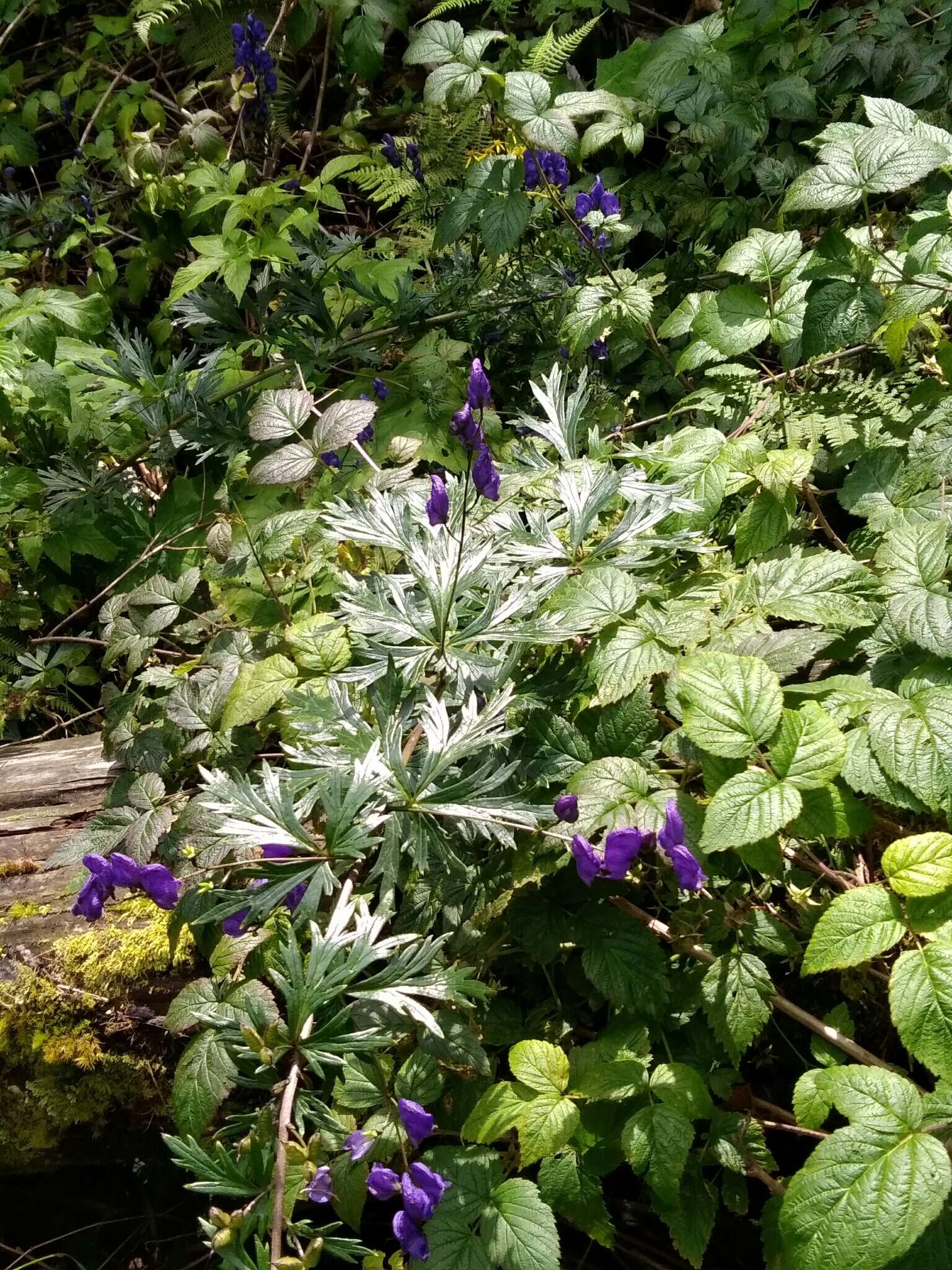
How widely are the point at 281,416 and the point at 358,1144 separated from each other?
4.58 ft

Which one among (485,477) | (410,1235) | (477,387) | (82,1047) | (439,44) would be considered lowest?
(82,1047)

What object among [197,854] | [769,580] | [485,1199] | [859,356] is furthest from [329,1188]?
[859,356]

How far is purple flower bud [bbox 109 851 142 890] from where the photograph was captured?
137 cm

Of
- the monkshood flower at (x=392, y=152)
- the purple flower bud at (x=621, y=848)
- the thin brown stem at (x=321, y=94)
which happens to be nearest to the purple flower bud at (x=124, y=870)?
the purple flower bud at (x=621, y=848)

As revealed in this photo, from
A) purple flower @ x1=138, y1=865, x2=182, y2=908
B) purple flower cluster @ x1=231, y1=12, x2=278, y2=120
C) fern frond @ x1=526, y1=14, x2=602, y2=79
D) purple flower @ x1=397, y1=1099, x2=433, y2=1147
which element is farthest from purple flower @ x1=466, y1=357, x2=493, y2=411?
purple flower cluster @ x1=231, y1=12, x2=278, y2=120

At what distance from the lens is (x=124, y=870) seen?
1381mm

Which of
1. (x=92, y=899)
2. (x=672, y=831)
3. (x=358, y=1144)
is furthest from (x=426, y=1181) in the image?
(x=92, y=899)

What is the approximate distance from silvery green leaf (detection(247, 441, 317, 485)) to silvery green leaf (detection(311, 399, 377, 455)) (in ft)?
0.09

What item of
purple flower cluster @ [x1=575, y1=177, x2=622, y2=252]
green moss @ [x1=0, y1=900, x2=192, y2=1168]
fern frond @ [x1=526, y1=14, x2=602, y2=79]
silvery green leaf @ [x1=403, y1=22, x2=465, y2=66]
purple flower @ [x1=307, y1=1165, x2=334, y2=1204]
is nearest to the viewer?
purple flower @ [x1=307, y1=1165, x2=334, y2=1204]

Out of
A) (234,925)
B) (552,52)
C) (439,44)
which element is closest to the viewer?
(234,925)

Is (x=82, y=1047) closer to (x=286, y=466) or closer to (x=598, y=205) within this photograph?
(x=286, y=466)

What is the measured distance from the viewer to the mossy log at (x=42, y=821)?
6.22 ft

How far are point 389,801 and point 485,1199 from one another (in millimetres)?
542

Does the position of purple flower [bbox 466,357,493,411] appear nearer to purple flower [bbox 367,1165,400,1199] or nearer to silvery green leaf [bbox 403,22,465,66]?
purple flower [bbox 367,1165,400,1199]
